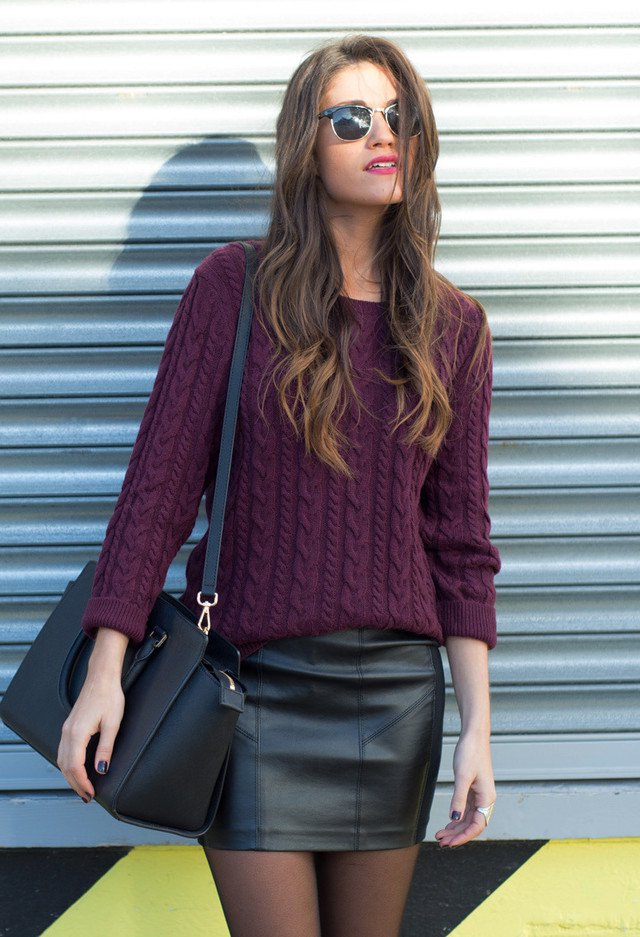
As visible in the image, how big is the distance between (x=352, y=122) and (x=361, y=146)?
0.05 meters

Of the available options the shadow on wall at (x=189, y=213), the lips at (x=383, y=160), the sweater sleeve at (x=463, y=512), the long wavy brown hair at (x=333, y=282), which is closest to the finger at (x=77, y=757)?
the long wavy brown hair at (x=333, y=282)

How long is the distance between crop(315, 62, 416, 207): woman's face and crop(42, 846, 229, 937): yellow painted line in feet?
6.28

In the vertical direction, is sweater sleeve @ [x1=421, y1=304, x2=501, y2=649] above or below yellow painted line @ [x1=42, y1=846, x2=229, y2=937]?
above

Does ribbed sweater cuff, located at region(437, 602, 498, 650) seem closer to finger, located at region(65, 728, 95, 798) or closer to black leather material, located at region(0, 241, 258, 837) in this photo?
black leather material, located at region(0, 241, 258, 837)

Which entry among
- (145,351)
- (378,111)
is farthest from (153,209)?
(378,111)

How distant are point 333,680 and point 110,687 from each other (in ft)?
1.37

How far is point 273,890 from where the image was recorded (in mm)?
1792

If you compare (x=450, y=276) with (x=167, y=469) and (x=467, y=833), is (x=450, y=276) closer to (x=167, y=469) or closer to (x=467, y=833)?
(x=167, y=469)

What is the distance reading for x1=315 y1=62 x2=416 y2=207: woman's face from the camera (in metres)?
1.98

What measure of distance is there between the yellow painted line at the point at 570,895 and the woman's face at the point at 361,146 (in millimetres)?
1983

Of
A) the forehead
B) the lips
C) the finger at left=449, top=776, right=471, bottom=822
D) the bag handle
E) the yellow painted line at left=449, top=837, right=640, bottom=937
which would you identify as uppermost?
the forehead

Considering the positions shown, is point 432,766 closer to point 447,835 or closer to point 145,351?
point 447,835

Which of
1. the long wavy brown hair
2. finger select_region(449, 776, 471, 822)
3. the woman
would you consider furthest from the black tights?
the long wavy brown hair

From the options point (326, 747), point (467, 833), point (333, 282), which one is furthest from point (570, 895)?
point (333, 282)
